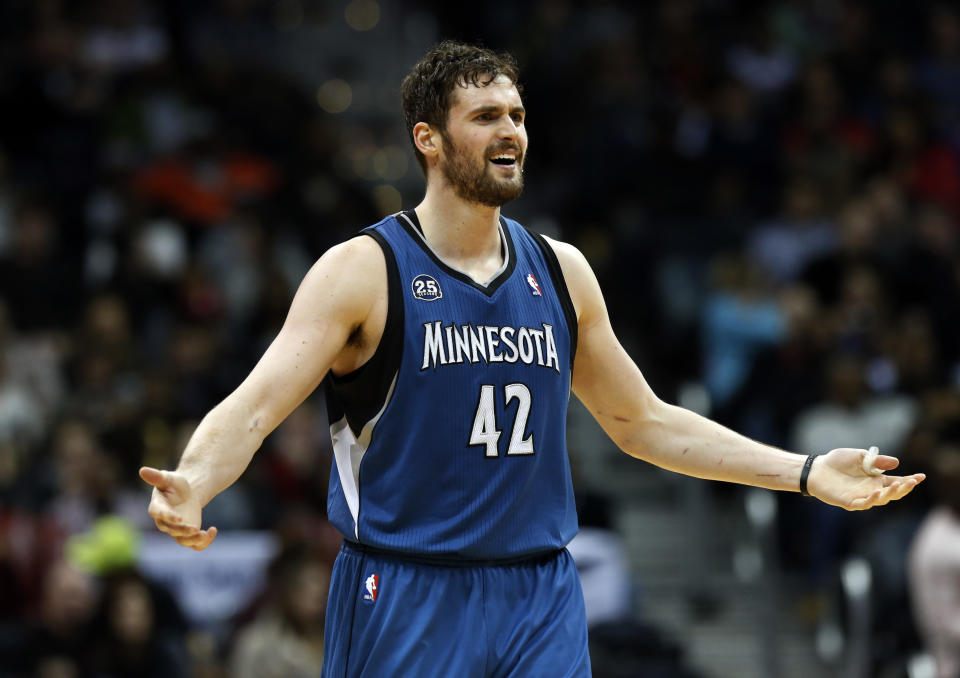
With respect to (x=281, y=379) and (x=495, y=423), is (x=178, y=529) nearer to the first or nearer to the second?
(x=281, y=379)

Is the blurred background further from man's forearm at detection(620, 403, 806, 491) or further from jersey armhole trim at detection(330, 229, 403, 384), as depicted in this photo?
jersey armhole trim at detection(330, 229, 403, 384)

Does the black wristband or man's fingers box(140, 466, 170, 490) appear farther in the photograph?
the black wristband

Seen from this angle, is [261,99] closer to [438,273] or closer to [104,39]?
[104,39]

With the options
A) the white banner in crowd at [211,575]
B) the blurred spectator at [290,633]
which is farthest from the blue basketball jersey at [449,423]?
the white banner in crowd at [211,575]

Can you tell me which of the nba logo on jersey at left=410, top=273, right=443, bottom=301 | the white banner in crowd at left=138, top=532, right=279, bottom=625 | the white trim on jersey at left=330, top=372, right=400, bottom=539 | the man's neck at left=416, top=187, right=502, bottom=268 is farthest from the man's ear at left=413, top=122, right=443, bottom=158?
the white banner in crowd at left=138, top=532, right=279, bottom=625

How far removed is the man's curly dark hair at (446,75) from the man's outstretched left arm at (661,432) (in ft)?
1.97

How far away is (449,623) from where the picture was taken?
13.9 feet

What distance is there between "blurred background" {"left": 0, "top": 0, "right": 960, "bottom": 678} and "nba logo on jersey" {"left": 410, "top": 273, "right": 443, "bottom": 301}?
4536 mm

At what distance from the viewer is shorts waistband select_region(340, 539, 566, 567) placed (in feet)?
14.0

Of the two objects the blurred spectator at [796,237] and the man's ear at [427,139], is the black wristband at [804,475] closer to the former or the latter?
the man's ear at [427,139]

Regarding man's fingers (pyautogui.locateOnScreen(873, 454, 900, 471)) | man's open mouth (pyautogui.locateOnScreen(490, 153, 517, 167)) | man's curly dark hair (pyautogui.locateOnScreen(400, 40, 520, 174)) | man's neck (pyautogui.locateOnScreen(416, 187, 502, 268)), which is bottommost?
man's fingers (pyautogui.locateOnScreen(873, 454, 900, 471))

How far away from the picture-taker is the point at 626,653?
871 centimetres

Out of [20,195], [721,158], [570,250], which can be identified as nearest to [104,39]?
[20,195]

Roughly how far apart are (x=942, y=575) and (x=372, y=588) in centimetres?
507
